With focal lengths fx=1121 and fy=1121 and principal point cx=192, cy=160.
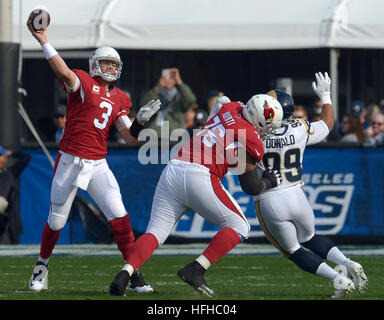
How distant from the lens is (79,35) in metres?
16.4

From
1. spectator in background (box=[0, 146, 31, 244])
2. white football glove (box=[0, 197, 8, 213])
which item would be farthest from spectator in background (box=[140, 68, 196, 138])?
white football glove (box=[0, 197, 8, 213])

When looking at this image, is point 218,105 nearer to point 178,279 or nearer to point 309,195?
point 178,279

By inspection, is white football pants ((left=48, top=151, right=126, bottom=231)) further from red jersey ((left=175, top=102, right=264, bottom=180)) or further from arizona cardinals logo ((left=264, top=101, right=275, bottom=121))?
arizona cardinals logo ((left=264, top=101, right=275, bottom=121))

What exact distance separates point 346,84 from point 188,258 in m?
8.71

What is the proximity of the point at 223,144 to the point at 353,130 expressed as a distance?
658 centimetres

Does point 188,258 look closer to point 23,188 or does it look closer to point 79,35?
point 23,188

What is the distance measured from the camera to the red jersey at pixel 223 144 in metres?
7.94

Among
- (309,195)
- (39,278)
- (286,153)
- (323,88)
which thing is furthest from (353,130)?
(39,278)

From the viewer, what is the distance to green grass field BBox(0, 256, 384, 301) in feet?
27.6

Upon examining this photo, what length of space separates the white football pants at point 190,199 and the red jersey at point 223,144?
78mm

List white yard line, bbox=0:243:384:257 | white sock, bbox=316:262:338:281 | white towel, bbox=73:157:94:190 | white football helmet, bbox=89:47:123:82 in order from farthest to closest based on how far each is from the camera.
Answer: white yard line, bbox=0:243:384:257
white football helmet, bbox=89:47:123:82
white towel, bbox=73:157:94:190
white sock, bbox=316:262:338:281

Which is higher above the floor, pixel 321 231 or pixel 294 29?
pixel 294 29

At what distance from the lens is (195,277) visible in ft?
25.6

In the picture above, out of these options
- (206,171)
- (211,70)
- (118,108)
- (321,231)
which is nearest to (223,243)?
(206,171)
